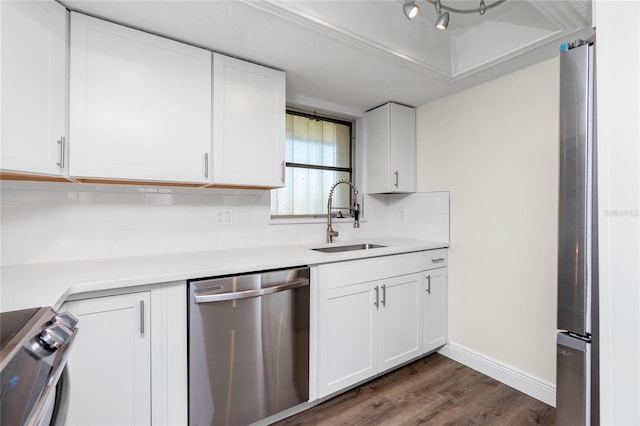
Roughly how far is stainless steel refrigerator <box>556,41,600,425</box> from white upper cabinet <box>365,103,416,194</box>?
1595 mm

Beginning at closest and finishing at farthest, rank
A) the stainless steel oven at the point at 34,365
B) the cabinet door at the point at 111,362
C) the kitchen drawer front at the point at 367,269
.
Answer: the stainless steel oven at the point at 34,365
the cabinet door at the point at 111,362
the kitchen drawer front at the point at 367,269

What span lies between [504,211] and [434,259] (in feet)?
2.03

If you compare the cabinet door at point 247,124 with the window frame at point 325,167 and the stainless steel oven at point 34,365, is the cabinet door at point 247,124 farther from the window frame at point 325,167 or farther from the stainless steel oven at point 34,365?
the stainless steel oven at point 34,365

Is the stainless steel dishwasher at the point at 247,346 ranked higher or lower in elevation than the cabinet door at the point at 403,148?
lower

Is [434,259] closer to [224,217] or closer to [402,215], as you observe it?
[402,215]

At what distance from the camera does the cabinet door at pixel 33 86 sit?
3.68 feet

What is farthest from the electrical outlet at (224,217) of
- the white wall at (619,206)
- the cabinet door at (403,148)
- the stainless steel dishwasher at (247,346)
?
the white wall at (619,206)

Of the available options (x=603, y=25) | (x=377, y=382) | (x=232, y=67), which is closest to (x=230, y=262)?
(x=232, y=67)

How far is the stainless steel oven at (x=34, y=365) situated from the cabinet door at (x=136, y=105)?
861 millimetres

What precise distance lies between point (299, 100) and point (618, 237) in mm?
2147

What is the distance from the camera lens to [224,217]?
6.77 feet

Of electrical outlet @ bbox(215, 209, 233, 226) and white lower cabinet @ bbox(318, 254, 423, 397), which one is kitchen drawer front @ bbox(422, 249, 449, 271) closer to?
white lower cabinet @ bbox(318, 254, 423, 397)

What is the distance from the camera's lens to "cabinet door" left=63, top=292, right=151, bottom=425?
3.81ft

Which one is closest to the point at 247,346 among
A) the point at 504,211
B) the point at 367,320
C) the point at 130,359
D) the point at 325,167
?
the point at 130,359
